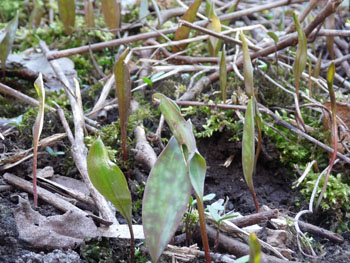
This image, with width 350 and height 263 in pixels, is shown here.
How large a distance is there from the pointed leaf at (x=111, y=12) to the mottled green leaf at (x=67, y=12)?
204mm

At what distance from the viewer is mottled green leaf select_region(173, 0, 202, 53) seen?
1.95 metres

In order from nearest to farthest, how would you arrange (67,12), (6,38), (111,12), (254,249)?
(254,249) → (6,38) → (111,12) → (67,12)

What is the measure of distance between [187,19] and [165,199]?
1293 mm

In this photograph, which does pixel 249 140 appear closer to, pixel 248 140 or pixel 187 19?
pixel 248 140

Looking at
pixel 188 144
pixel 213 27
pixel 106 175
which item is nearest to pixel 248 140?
pixel 188 144

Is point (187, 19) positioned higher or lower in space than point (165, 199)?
higher

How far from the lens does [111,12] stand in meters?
2.06

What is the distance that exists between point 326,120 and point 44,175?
39.1 inches

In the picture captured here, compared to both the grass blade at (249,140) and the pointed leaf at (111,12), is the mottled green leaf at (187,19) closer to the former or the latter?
the pointed leaf at (111,12)

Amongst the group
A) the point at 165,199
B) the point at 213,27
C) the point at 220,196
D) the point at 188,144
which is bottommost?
the point at 220,196

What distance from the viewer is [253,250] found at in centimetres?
71

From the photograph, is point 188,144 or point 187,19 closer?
point 188,144

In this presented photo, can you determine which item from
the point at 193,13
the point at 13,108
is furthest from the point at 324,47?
→ the point at 13,108

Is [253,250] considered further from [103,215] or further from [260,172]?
[260,172]
